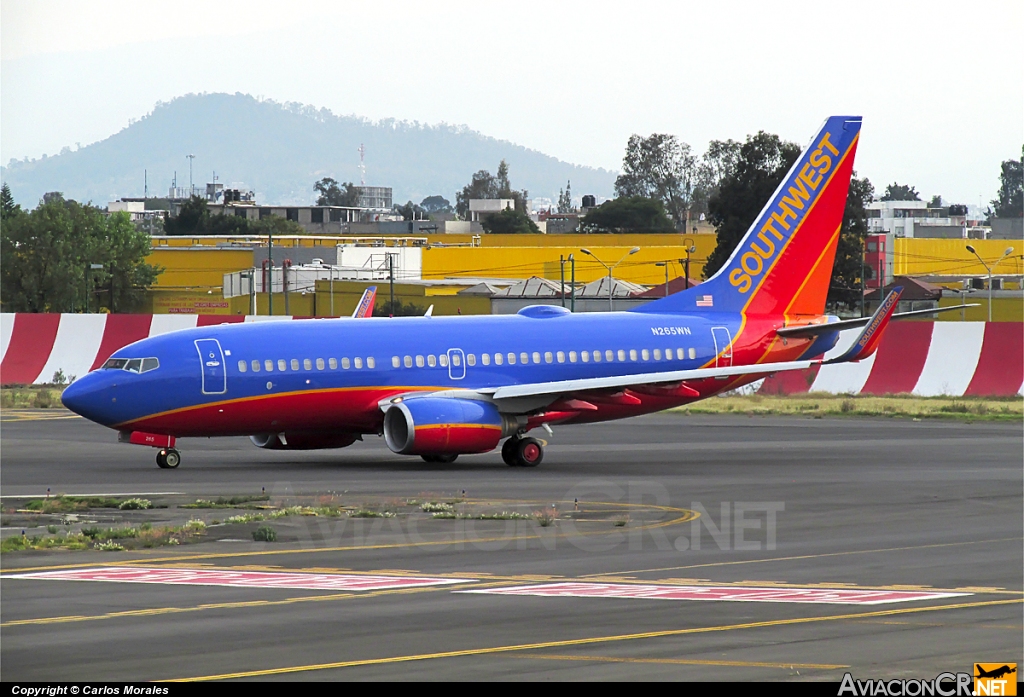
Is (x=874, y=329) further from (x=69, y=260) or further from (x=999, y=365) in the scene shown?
(x=69, y=260)

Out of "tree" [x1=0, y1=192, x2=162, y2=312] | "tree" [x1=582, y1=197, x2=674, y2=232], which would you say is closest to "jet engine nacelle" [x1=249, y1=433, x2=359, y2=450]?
"tree" [x1=0, y1=192, x2=162, y2=312]

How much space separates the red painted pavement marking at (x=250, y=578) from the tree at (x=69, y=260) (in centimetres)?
8016

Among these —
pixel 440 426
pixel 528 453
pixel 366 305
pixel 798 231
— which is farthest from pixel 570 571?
pixel 366 305

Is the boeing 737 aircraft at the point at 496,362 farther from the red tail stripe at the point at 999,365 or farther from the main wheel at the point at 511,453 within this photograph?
the red tail stripe at the point at 999,365

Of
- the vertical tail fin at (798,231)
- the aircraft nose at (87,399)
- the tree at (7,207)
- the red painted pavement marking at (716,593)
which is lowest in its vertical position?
the red painted pavement marking at (716,593)

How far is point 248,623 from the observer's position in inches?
578

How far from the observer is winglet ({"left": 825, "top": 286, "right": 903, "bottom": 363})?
34.9 m

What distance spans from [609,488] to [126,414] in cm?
1088

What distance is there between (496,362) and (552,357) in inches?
62.8

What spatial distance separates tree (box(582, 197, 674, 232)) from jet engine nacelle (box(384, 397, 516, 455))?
15636 centimetres

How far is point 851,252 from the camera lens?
374 ft

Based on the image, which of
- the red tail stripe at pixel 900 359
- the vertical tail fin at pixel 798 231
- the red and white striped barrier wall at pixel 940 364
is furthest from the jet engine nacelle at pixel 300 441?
the red tail stripe at pixel 900 359

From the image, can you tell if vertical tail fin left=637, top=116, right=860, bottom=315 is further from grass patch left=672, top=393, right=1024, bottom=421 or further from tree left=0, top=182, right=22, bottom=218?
tree left=0, top=182, right=22, bottom=218

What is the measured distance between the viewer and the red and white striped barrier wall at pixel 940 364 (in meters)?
52.5
